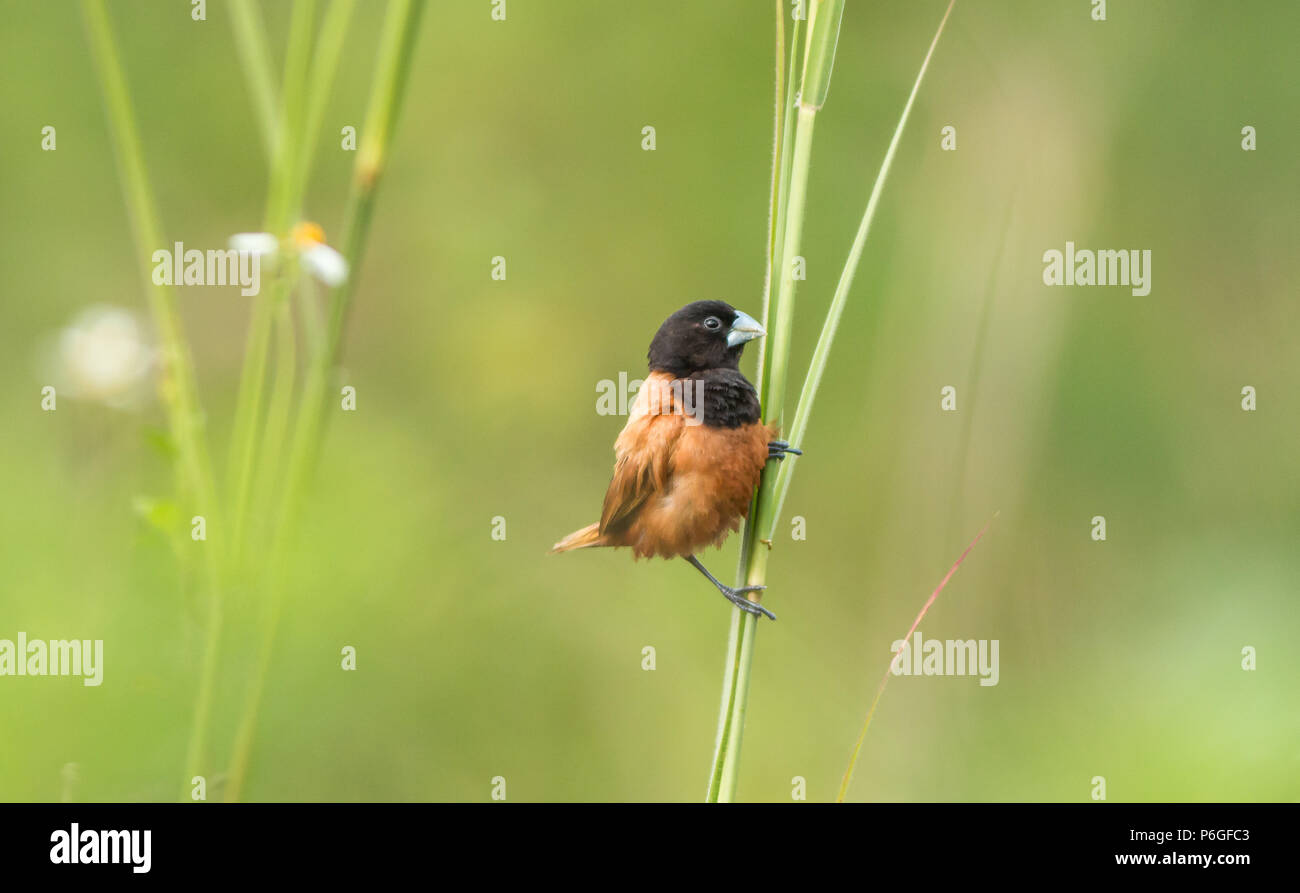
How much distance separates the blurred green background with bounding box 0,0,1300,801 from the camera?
4.43 meters

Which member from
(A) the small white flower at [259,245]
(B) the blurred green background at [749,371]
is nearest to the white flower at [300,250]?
(A) the small white flower at [259,245]

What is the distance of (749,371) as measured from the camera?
474 centimetres

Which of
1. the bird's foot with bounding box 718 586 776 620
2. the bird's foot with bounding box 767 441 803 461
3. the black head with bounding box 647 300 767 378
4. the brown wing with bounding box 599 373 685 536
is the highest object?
the black head with bounding box 647 300 767 378

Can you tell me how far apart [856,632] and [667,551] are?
2.50 m

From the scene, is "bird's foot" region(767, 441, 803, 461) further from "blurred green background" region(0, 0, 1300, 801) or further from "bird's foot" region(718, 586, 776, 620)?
"blurred green background" region(0, 0, 1300, 801)

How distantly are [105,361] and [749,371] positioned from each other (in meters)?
2.70

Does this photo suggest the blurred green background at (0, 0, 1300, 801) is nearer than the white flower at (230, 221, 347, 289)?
No

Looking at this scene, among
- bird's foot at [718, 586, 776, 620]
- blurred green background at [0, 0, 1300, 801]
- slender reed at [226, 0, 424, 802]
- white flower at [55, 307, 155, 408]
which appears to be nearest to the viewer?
slender reed at [226, 0, 424, 802]

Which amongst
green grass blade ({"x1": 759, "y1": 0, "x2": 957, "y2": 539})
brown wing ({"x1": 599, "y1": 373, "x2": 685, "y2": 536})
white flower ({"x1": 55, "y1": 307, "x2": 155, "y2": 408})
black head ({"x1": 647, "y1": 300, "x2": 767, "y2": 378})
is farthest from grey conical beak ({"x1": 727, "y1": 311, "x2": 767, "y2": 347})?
white flower ({"x1": 55, "y1": 307, "x2": 155, "y2": 408})

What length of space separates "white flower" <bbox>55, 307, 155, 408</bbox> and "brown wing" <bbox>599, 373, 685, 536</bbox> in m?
1.26

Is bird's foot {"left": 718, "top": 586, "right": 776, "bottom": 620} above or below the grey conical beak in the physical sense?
below

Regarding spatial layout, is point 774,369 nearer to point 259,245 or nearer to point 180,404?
point 259,245

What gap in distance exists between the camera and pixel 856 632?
489 cm
